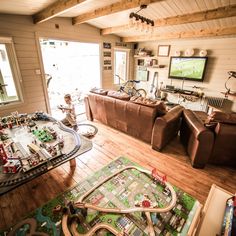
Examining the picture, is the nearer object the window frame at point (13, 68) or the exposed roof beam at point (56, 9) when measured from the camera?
the exposed roof beam at point (56, 9)

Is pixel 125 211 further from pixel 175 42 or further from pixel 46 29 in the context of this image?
pixel 175 42

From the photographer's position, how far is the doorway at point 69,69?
224 inches

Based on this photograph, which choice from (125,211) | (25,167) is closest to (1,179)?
(25,167)

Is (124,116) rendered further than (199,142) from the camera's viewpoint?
Yes

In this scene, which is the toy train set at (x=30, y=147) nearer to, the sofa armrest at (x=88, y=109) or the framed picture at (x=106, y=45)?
the sofa armrest at (x=88, y=109)

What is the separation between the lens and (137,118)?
112 inches

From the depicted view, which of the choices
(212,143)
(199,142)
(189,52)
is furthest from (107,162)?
(189,52)

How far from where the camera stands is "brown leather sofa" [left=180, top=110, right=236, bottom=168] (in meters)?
2.10

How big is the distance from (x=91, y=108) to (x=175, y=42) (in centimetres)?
372

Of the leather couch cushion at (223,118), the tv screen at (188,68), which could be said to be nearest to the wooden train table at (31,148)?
the leather couch cushion at (223,118)

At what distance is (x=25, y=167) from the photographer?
1.48m

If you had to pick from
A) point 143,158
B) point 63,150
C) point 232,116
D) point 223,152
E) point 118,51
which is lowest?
point 143,158

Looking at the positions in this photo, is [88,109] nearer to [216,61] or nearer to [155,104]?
[155,104]

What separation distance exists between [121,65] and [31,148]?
17.7ft
